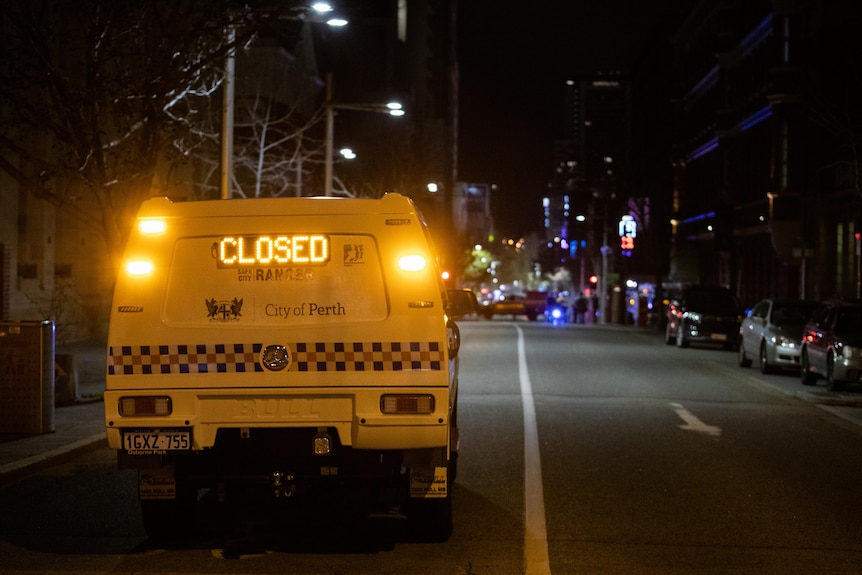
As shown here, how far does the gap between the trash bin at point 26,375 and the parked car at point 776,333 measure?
50.0 ft

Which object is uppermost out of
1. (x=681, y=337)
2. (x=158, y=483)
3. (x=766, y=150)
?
(x=766, y=150)

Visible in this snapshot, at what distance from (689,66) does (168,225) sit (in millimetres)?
60833

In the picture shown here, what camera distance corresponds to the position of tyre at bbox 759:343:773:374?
76.6 ft

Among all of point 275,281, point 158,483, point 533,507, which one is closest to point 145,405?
point 158,483

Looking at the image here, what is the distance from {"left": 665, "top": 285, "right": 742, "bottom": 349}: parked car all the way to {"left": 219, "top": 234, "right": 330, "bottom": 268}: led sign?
25.9 metres

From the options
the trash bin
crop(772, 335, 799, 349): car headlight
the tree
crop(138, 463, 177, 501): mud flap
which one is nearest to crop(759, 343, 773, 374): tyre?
crop(772, 335, 799, 349): car headlight

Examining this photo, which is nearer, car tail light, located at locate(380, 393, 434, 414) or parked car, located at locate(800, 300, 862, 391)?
car tail light, located at locate(380, 393, 434, 414)

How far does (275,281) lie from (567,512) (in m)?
3.35

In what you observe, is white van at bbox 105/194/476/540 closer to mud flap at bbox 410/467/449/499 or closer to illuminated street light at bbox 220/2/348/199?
mud flap at bbox 410/467/449/499

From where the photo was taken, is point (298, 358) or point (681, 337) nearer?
point (298, 358)

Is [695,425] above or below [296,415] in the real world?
below

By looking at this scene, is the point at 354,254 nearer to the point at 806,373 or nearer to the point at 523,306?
the point at 806,373

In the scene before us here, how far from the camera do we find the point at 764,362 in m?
23.5

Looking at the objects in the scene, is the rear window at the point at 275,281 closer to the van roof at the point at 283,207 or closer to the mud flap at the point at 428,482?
the van roof at the point at 283,207
